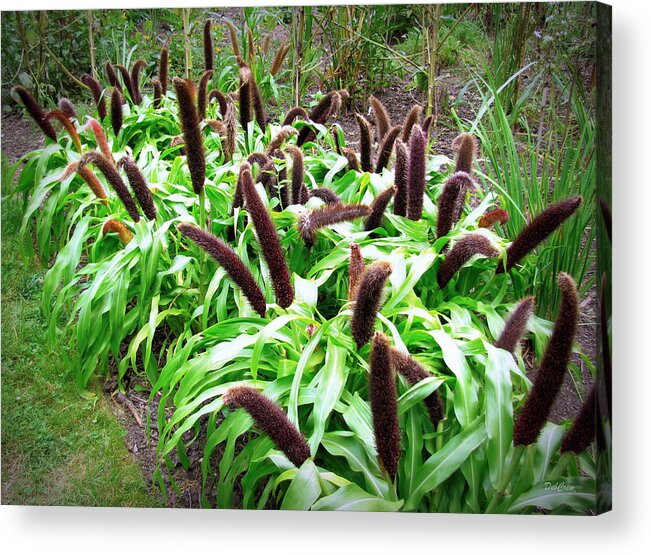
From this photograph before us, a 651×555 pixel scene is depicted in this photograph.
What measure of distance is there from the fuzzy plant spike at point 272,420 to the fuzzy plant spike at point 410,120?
118cm

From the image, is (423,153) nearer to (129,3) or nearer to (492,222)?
(492,222)

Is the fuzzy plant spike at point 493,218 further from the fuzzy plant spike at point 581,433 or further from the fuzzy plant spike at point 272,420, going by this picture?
the fuzzy plant spike at point 272,420

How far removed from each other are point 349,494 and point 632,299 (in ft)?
3.60

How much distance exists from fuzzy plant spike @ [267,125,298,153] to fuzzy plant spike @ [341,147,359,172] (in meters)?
0.22

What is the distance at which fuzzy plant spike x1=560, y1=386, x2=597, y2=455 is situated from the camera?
7.61 feet

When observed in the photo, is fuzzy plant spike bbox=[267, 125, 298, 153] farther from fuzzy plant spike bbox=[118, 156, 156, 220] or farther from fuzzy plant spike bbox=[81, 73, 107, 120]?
fuzzy plant spike bbox=[81, 73, 107, 120]

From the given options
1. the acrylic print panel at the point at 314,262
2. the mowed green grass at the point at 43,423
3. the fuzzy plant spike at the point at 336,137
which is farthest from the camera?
the fuzzy plant spike at the point at 336,137

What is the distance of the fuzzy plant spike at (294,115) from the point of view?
2.96m

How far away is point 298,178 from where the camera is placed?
8.96 ft

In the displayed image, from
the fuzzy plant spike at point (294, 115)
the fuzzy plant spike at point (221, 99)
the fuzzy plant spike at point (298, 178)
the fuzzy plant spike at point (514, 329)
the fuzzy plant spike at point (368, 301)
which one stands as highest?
the fuzzy plant spike at point (221, 99)

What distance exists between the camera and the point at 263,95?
9.96 ft

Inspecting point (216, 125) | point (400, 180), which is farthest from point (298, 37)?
point (400, 180)

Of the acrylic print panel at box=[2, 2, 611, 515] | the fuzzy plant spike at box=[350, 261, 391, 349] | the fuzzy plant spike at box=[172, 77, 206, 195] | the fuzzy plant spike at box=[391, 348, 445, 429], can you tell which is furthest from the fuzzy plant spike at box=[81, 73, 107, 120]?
the fuzzy plant spike at box=[391, 348, 445, 429]
